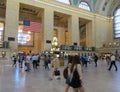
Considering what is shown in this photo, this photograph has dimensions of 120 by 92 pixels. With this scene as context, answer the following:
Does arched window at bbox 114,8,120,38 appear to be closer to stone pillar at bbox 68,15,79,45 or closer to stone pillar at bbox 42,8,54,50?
stone pillar at bbox 68,15,79,45

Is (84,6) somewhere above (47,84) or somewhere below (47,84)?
above

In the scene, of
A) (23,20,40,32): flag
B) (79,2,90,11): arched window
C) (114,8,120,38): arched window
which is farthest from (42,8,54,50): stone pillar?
(114,8,120,38): arched window

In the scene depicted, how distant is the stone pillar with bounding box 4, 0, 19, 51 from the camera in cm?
2178

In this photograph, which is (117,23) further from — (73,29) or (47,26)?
(47,26)

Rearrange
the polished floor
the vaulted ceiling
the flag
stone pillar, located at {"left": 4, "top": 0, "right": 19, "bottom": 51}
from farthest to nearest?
the vaulted ceiling
the flag
stone pillar, located at {"left": 4, "top": 0, "right": 19, "bottom": 51}
the polished floor

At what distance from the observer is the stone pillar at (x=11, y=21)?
857 inches

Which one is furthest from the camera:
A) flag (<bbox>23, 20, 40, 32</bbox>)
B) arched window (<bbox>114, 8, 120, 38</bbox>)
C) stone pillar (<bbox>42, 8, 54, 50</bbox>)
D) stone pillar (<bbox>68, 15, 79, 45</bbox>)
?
arched window (<bbox>114, 8, 120, 38</bbox>)

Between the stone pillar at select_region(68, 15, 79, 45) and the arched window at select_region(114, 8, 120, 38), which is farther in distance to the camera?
the arched window at select_region(114, 8, 120, 38)

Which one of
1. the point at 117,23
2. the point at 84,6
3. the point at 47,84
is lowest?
the point at 47,84

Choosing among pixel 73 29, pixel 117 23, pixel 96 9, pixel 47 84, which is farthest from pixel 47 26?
pixel 47 84

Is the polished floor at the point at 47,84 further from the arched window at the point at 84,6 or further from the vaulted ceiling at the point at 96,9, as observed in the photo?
the arched window at the point at 84,6

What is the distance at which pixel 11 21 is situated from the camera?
2227cm

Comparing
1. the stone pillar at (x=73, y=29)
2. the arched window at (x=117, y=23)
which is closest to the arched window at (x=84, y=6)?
the stone pillar at (x=73, y=29)

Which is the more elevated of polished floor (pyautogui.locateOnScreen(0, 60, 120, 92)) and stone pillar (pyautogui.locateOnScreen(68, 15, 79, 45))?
stone pillar (pyautogui.locateOnScreen(68, 15, 79, 45))
